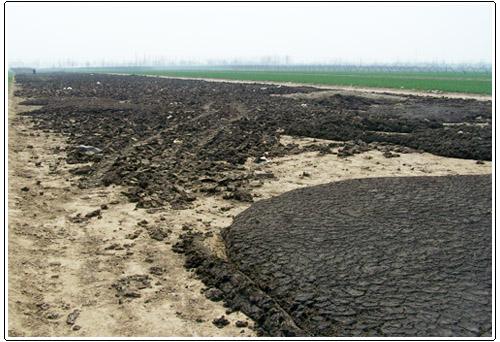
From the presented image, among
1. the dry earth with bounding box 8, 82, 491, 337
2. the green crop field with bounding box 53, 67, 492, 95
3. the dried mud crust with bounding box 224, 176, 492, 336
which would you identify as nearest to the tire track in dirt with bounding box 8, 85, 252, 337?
the dry earth with bounding box 8, 82, 491, 337

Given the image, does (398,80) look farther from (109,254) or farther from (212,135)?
(109,254)

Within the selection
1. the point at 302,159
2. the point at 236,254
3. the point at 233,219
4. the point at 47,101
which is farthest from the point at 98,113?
the point at 236,254

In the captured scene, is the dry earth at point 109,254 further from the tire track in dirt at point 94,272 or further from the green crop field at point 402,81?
the green crop field at point 402,81

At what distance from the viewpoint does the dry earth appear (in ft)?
15.0

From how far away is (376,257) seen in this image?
5.22 m

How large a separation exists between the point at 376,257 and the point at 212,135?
10084 mm

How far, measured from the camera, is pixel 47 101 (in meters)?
26.5

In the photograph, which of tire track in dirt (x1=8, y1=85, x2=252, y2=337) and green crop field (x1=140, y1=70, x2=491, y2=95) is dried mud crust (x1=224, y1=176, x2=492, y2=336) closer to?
tire track in dirt (x1=8, y1=85, x2=252, y2=337)

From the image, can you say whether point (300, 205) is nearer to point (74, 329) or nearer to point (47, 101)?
point (74, 329)

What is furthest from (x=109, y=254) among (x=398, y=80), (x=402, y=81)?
(x=398, y=80)

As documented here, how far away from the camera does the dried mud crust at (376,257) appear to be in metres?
4.18

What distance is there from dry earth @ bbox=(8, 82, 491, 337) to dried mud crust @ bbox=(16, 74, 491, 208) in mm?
591

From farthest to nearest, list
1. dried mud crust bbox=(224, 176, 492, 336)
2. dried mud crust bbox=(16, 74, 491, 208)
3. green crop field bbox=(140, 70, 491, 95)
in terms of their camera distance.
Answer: green crop field bbox=(140, 70, 491, 95), dried mud crust bbox=(16, 74, 491, 208), dried mud crust bbox=(224, 176, 492, 336)

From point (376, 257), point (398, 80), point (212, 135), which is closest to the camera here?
point (376, 257)
